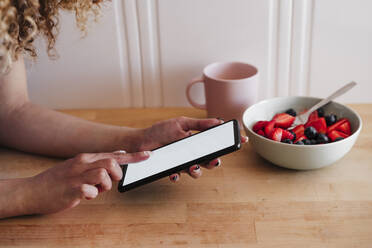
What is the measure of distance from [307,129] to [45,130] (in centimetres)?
53

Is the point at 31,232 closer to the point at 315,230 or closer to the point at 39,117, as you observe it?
the point at 39,117

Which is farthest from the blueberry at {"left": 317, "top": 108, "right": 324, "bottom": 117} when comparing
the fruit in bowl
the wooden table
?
the wooden table

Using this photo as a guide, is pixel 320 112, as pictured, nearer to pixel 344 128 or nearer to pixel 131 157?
pixel 344 128

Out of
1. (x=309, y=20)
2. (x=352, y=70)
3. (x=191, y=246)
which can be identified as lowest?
(x=191, y=246)

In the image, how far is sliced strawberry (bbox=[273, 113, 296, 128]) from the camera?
3.10ft

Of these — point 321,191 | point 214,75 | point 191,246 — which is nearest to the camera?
point 191,246

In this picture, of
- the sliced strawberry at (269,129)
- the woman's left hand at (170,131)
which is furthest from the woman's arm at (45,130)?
the sliced strawberry at (269,129)

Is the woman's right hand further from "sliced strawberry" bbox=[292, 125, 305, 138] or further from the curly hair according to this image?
"sliced strawberry" bbox=[292, 125, 305, 138]

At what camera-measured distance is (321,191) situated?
32.8 inches

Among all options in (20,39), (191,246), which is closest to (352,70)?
(191,246)

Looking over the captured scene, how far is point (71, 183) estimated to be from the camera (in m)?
0.76

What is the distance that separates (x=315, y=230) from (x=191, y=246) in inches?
7.8

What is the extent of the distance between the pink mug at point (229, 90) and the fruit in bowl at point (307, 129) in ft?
0.26

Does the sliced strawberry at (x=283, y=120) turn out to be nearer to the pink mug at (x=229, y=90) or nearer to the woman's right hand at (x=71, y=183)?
the pink mug at (x=229, y=90)
